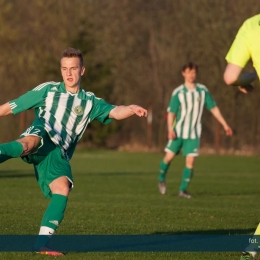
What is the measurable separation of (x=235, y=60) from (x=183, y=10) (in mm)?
33855

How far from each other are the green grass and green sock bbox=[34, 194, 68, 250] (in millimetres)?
135

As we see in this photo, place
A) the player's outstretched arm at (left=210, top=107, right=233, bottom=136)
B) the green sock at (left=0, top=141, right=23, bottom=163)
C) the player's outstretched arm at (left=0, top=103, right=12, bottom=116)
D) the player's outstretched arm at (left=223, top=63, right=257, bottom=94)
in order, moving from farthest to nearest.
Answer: the player's outstretched arm at (left=210, top=107, right=233, bottom=136), the player's outstretched arm at (left=0, top=103, right=12, bottom=116), the green sock at (left=0, top=141, right=23, bottom=163), the player's outstretched arm at (left=223, top=63, right=257, bottom=94)

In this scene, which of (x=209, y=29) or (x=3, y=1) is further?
(x=3, y=1)

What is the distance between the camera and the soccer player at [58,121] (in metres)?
7.11

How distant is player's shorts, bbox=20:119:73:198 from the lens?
7.19 meters

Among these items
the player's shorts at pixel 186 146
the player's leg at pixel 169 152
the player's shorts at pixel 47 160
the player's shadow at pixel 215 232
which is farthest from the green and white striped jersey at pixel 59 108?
the player's leg at pixel 169 152

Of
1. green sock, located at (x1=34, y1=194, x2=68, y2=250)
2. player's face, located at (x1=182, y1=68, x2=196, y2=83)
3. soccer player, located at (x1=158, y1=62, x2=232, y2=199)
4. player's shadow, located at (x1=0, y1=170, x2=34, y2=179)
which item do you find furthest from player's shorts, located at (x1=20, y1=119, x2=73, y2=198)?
player's shadow, located at (x1=0, y1=170, x2=34, y2=179)

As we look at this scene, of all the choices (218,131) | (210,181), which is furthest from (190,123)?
(218,131)

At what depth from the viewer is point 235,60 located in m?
6.14

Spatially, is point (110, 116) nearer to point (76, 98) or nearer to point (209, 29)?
point (76, 98)

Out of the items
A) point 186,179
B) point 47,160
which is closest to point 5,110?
point 47,160

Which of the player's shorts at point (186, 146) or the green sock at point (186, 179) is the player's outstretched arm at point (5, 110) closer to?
the green sock at point (186, 179)

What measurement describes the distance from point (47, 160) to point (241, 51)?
206cm

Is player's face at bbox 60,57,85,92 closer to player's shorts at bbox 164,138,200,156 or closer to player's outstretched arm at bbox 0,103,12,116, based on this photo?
player's outstretched arm at bbox 0,103,12,116
